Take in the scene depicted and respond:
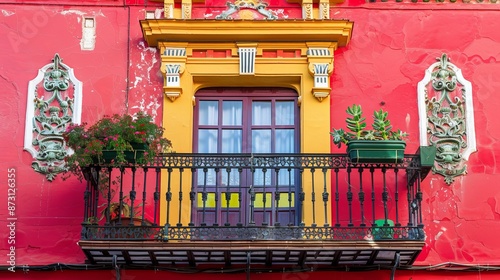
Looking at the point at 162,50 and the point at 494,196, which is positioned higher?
the point at 162,50

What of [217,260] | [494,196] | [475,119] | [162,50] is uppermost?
[162,50]

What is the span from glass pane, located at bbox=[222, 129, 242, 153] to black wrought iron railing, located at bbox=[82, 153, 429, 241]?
13.0 inches

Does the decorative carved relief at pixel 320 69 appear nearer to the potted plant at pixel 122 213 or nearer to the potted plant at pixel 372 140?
the potted plant at pixel 372 140

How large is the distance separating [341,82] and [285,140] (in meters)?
1.02

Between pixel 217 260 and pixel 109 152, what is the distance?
179 centimetres

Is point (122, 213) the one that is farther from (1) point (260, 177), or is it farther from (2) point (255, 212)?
(1) point (260, 177)

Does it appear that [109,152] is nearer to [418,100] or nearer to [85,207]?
[85,207]

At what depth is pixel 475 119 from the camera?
13391 mm

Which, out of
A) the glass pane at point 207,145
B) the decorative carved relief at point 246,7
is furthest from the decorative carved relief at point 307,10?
the glass pane at point 207,145

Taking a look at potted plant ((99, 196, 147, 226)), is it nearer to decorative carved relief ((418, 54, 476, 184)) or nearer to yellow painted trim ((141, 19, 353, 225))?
yellow painted trim ((141, 19, 353, 225))

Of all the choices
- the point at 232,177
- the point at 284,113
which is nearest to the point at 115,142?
the point at 232,177

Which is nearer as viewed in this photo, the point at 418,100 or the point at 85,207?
the point at 85,207

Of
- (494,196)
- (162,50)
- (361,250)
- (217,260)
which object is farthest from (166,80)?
(494,196)

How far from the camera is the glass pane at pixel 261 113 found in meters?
13.6
